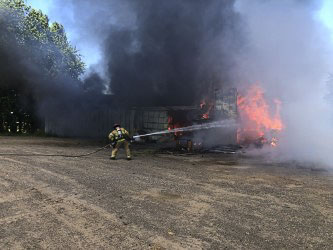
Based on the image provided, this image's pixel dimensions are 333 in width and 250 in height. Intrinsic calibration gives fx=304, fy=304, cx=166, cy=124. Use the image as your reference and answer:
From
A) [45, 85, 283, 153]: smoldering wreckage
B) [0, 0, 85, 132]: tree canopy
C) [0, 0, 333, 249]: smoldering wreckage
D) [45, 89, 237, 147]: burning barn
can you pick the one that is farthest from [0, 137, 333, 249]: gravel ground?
[0, 0, 85, 132]: tree canopy

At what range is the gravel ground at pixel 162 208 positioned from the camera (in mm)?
4289

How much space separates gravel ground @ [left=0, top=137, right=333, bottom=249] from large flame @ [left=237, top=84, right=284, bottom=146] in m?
7.25

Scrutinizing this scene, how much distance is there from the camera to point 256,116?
17172mm

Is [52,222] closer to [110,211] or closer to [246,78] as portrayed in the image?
[110,211]

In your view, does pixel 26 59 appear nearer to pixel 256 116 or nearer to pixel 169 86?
pixel 169 86

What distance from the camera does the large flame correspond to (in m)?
16.8

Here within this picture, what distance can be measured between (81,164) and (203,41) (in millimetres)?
14574

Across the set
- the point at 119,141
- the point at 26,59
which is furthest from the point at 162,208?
the point at 26,59

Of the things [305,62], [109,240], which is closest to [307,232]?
[109,240]

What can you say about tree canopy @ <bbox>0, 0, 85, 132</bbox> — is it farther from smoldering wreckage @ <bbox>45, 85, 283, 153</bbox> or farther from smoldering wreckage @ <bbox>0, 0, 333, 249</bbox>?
smoldering wreckage @ <bbox>45, 85, 283, 153</bbox>

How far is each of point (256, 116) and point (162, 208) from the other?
1276 cm

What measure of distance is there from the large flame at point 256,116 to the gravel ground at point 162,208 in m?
7.25

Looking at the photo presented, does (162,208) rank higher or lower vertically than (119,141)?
lower

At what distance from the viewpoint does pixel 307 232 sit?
4.61 meters
